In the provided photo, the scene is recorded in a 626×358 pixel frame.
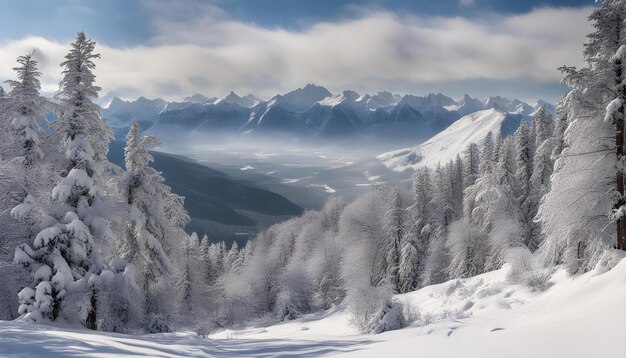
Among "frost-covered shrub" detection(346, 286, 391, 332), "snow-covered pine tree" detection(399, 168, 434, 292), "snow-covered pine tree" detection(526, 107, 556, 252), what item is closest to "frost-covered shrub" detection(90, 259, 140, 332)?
"frost-covered shrub" detection(346, 286, 391, 332)

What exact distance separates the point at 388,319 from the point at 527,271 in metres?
8.94

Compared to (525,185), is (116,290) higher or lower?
lower

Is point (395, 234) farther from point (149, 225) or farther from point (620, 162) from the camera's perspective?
point (620, 162)

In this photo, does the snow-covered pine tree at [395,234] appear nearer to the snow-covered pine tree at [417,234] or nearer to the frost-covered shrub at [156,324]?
the snow-covered pine tree at [417,234]

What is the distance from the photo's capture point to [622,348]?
8.02 metres

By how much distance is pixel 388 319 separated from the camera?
2134 cm

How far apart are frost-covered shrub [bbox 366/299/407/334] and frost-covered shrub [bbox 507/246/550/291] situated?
7060 mm

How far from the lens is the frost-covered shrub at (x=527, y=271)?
21.1 meters

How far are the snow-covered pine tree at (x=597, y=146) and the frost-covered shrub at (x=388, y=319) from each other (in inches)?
346

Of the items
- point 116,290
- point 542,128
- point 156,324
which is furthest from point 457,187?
point 116,290

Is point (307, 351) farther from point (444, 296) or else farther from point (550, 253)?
point (444, 296)

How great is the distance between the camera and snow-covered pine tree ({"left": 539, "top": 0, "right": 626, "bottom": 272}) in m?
15.6

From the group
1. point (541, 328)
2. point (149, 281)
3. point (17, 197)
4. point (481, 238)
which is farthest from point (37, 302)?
point (481, 238)

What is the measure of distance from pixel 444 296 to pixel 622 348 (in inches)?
817
